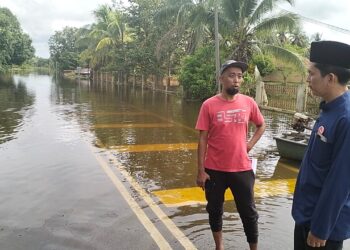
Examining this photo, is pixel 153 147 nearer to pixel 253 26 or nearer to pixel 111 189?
pixel 111 189

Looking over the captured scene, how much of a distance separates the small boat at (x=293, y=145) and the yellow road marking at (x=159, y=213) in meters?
3.08

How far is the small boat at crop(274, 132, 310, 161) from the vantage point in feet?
24.5

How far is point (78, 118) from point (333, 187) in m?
12.7

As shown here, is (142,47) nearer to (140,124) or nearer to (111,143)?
(140,124)

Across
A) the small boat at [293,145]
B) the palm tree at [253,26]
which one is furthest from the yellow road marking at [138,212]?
the palm tree at [253,26]

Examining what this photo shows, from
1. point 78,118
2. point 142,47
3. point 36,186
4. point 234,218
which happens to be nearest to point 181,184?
point 234,218

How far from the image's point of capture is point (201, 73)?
21.0 meters

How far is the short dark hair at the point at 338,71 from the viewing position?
2.14 m

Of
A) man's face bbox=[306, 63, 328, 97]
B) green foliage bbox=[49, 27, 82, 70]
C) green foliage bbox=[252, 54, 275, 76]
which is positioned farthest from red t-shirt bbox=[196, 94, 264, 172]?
green foliage bbox=[49, 27, 82, 70]

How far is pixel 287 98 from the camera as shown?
17.7m

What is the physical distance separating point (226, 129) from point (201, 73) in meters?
17.6

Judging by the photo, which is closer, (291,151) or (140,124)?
(291,151)

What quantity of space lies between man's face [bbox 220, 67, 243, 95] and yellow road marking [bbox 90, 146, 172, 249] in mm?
1669

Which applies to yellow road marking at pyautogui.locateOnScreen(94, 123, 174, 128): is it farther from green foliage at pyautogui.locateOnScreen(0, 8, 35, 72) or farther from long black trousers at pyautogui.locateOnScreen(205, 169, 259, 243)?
green foliage at pyautogui.locateOnScreen(0, 8, 35, 72)
